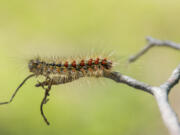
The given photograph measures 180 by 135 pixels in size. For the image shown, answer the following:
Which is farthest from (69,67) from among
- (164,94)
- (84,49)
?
(164,94)

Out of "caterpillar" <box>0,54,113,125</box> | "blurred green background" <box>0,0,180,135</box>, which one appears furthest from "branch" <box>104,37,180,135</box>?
"blurred green background" <box>0,0,180,135</box>

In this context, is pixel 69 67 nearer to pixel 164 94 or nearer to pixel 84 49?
pixel 84 49

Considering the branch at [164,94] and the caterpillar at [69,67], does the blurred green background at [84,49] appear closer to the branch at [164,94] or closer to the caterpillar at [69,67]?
the caterpillar at [69,67]

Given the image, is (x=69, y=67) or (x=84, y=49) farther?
(x=84, y=49)

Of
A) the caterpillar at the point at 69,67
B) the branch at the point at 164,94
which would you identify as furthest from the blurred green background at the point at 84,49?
the branch at the point at 164,94

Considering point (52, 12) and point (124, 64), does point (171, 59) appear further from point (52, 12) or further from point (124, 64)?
point (124, 64)

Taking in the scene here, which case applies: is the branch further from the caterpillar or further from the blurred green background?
the blurred green background

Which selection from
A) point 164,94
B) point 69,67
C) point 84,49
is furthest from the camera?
point 84,49

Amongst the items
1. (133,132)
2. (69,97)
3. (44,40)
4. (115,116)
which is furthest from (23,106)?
(44,40)

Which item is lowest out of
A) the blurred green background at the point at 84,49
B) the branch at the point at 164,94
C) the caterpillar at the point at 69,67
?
the branch at the point at 164,94
